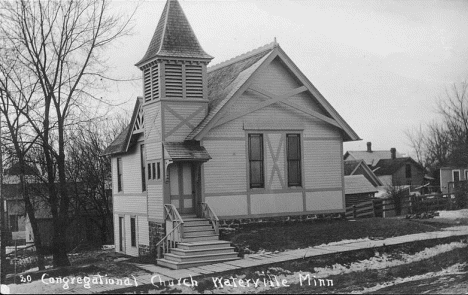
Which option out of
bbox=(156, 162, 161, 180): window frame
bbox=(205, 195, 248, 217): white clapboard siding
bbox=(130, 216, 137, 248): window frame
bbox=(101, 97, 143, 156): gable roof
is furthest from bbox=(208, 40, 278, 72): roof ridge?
bbox=(130, 216, 137, 248): window frame

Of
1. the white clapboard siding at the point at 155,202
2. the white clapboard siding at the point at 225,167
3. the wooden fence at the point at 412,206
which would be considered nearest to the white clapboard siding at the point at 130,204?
the white clapboard siding at the point at 155,202

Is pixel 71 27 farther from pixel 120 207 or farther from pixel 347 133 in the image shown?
pixel 347 133

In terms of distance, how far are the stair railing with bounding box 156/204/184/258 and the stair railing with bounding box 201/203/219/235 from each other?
1.17 metres

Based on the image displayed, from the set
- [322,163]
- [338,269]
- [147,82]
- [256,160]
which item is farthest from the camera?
[322,163]

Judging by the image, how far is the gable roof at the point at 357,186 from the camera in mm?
39375

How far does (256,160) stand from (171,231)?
472cm

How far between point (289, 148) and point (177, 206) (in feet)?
16.9

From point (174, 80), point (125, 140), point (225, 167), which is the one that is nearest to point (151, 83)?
point (174, 80)

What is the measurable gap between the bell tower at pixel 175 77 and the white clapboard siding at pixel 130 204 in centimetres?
443

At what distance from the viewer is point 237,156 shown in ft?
72.4

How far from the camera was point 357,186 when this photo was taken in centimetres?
4003

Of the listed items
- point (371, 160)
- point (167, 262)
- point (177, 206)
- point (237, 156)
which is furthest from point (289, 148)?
point (371, 160)

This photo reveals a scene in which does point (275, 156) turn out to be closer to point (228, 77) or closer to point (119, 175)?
point (228, 77)

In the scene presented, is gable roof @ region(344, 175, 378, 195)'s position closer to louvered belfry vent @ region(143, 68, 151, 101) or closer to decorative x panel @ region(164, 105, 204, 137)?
decorative x panel @ region(164, 105, 204, 137)
